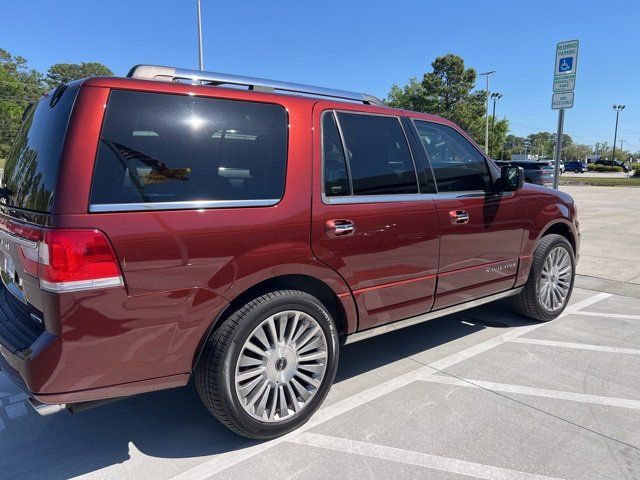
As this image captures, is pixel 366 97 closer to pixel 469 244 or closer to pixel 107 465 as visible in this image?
pixel 469 244

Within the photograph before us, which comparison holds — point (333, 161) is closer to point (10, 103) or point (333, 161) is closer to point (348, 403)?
point (348, 403)

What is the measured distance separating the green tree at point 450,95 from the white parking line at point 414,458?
52.5m

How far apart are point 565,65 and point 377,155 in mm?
5630

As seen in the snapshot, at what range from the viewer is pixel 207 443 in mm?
2752

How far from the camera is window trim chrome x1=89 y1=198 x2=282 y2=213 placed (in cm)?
213

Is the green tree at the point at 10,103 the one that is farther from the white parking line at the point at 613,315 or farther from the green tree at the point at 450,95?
the white parking line at the point at 613,315

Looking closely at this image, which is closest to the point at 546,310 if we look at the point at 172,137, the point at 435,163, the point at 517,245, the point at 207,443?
A: the point at 517,245

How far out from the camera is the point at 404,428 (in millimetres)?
2857

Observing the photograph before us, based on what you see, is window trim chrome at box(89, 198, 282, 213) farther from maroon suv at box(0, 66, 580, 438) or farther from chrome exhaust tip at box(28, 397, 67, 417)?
chrome exhaust tip at box(28, 397, 67, 417)

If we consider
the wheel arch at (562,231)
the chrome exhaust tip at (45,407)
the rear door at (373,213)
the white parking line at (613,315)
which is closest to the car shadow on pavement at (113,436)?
the chrome exhaust tip at (45,407)

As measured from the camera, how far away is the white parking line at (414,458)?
2433 mm

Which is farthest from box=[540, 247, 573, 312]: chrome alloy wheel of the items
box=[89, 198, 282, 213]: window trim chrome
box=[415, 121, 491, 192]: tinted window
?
box=[89, 198, 282, 213]: window trim chrome

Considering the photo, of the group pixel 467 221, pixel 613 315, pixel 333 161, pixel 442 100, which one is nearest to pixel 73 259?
pixel 333 161

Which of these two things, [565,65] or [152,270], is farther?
[565,65]
